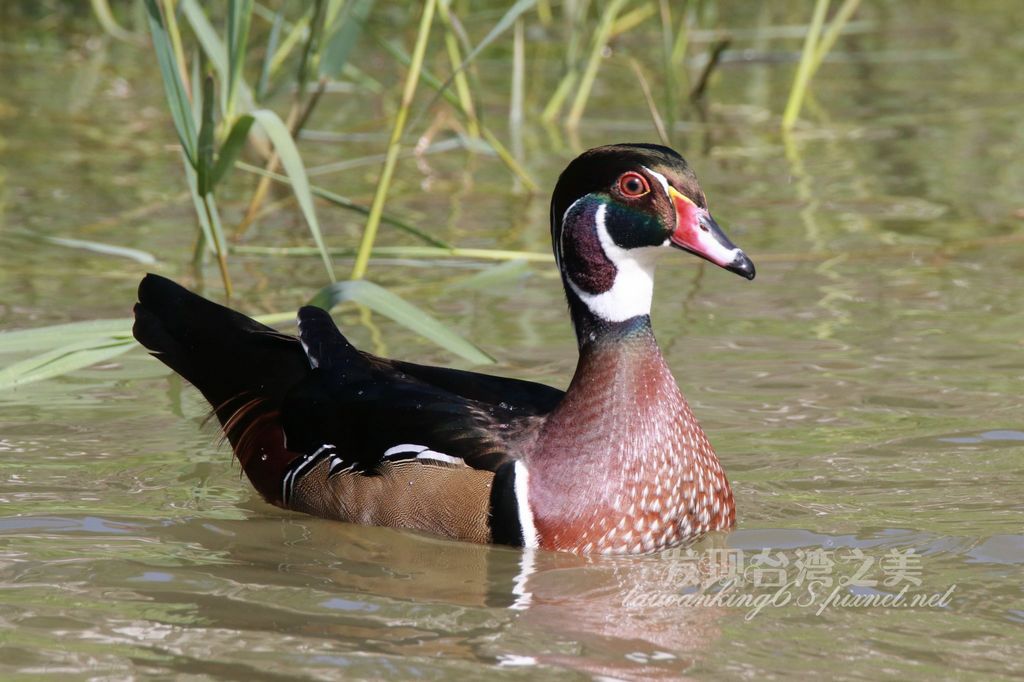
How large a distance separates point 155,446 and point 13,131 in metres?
6.37

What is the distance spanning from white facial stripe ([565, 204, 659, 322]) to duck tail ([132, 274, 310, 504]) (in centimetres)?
117

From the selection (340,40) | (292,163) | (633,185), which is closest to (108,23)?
(340,40)

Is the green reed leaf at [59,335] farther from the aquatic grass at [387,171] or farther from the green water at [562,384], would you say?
the aquatic grass at [387,171]

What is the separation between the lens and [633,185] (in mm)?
5461

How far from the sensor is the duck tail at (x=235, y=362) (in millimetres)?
6031

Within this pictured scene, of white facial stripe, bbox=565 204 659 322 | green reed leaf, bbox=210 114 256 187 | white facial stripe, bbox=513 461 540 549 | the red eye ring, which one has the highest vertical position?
the red eye ring

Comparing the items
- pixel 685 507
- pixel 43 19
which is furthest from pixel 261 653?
pixel 43 19

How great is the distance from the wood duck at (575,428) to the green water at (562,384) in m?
0.12

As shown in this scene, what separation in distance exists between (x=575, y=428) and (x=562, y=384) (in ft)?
5.60

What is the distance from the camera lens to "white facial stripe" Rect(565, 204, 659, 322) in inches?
217

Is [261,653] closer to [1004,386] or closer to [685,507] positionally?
[685,507]

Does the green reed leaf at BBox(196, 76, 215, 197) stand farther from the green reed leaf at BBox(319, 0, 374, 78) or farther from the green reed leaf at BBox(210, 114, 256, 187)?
the green reed leaf at BBox(319, 0, 374, 78)

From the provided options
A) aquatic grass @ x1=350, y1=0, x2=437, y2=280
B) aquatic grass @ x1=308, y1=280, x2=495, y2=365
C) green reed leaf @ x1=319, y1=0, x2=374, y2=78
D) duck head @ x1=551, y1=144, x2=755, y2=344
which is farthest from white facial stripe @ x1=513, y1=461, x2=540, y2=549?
green reed leaf @ x1=319, y1=0, x2=374, y2=78

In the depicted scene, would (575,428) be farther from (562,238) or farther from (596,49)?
(596,49)
